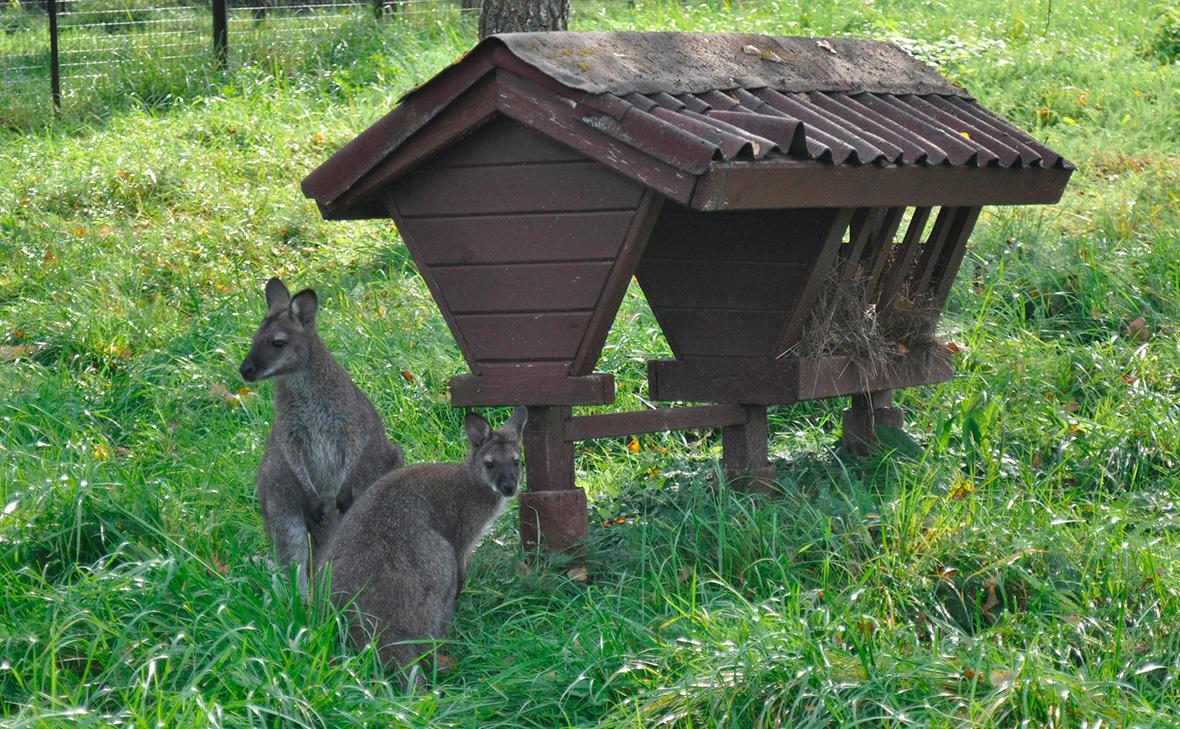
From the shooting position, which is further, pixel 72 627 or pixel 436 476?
pixel 436 476

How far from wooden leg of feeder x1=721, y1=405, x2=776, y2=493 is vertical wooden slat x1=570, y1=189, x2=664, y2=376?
110 centimetres

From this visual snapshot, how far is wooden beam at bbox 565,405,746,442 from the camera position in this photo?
6.36 meters

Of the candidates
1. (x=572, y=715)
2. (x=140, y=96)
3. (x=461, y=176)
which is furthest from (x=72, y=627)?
(x=140, y=96)

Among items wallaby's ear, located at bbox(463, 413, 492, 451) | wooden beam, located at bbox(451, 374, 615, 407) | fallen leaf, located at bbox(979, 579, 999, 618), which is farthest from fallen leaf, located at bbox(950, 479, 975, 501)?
wallaby's ear, located at bbox(463, 413, 492, 451)

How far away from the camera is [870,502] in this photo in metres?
6.17

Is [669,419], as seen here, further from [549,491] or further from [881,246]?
[881,246]

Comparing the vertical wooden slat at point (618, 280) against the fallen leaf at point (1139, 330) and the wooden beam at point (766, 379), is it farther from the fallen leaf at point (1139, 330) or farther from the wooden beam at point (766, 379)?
the fallen leaf at point (1139, 330)

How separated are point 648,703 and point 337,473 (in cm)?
220

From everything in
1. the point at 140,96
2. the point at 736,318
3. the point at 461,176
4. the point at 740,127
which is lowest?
the point at 140,96

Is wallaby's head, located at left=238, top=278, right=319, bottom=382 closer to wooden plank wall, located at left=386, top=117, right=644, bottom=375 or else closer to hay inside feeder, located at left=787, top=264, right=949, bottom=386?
wooden plank wall, located at left=386, top=117, right=644, bottom=375

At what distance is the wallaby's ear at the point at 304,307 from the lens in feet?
19.9

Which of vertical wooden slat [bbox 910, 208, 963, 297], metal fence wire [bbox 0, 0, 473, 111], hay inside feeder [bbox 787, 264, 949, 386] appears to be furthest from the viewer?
metal fence wire [bbox 0, 0, 473, 111]

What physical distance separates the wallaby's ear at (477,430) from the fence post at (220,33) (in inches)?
381

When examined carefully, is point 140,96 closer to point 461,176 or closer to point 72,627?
point 461,176
